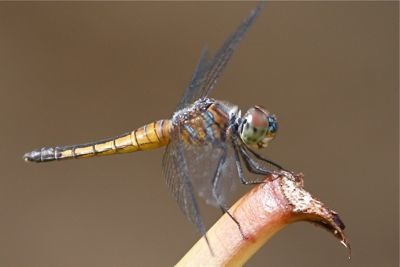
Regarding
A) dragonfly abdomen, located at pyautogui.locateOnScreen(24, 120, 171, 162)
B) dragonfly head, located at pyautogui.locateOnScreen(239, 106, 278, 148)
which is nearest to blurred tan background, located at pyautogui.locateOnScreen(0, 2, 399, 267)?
dragonfly abdomen, located at pyautogui.locateOnScreen(24, 120, 171, 162)

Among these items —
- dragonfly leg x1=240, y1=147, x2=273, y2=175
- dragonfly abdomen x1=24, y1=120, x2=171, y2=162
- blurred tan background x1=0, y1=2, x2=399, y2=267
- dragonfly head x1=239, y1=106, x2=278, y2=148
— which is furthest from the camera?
blurred tan background x1=0, y1=2, x2=399, y2=267

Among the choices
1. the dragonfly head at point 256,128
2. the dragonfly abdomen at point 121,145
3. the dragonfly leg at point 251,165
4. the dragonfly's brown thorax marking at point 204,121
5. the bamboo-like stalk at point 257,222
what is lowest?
the bamboo-like stalk at point 257,222

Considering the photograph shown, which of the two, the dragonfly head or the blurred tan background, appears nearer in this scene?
the dragonfly head

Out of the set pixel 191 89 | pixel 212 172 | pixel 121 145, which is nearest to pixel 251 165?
pixel 212 172

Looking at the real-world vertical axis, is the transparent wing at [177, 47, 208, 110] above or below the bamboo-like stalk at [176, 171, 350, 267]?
above

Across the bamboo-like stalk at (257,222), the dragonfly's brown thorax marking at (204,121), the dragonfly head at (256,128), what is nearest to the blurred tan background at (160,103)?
the dragonfly's brown thorax marking at (204,121)

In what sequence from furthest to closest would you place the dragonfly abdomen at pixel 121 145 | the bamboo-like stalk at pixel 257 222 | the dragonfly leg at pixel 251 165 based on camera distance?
1. the dragonfly abdomen at pixel 121 145
2. the dragonfly leg at pixel 251 165
3. the bamboo-like stalk at pixel 257 222

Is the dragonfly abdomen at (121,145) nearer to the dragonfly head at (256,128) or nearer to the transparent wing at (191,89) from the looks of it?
the transparent wing at (191,89)

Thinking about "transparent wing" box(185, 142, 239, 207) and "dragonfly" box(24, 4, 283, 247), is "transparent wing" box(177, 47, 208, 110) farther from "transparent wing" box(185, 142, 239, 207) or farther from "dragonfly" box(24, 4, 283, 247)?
"transparent wing" box(185, 142, 239, 207)
